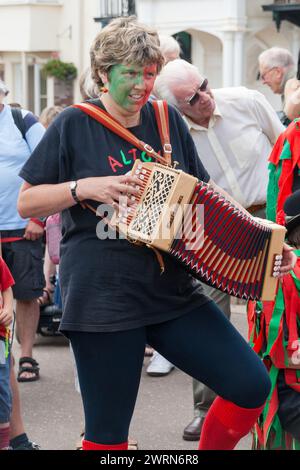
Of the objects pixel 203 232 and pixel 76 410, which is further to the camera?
pixel 76 410

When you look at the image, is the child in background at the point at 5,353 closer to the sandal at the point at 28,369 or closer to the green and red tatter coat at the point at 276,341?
the green and red tatter coat at the point at 276,341

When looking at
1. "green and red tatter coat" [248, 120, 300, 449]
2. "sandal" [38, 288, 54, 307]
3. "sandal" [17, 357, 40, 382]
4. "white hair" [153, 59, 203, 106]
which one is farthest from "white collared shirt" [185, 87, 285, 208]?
"sandal" [38, 288, 54, 307]

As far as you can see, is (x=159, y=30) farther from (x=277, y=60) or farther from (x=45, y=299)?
(x=45, y=299)

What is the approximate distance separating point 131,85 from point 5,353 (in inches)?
59.0

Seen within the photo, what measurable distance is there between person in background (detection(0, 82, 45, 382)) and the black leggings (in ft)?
9.83

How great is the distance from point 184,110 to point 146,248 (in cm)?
192

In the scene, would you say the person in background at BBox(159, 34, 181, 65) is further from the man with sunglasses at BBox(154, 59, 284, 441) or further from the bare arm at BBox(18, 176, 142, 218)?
the bare arm at BBox(18, 176, 142, 218)

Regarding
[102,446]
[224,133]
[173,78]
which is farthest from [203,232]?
[224,133]

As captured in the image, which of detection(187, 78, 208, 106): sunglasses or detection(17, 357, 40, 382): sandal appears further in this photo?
detection(17, 357, 40, 382): sandal

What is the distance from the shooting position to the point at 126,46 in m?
4.14

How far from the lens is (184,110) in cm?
592

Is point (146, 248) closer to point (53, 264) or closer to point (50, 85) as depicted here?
point (53, 264)

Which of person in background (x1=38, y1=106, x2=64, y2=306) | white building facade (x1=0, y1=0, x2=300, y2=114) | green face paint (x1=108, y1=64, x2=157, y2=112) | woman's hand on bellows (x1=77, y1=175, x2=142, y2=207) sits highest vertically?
green face paint (x1=108, y1=64, x2=157, y2=112)

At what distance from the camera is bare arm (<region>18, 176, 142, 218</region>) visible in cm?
400
